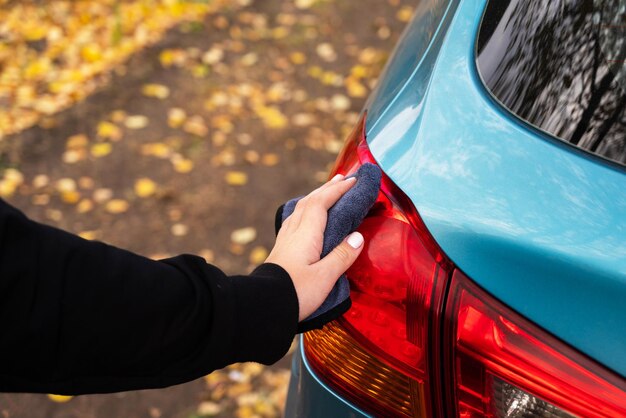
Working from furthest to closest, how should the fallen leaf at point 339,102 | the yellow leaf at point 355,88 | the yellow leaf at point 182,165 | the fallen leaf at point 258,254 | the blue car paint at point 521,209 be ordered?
the yellow leaf at point 355,88 < the fallen leaf at point 339,102 < the yellow leaf at point 182,165 < the fallen leaf at point 258,254 < the blue car paint at point 521,209

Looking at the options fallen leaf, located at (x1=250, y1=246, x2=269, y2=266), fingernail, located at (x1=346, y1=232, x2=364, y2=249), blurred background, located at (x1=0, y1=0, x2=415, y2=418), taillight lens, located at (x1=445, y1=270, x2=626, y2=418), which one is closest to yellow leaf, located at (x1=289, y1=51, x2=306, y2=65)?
blurred background, located at (x1=0, y1=0, x2=415, y2=418)

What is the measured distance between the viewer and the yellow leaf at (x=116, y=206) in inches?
148

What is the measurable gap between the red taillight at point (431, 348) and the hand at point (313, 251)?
1.8 inches

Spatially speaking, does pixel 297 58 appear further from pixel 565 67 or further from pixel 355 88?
pixel 565 67

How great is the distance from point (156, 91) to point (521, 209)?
3.76 m

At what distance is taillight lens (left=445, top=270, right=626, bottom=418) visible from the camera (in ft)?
3.47

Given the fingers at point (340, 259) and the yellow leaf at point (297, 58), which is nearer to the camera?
the fingers at point (340, 259)

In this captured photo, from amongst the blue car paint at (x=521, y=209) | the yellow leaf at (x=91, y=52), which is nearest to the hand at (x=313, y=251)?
the blue car paint at (x=521, y=209)

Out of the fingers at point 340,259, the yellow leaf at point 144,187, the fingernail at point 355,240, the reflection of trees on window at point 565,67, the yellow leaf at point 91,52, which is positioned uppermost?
the reflection of trees on window at point 565,67

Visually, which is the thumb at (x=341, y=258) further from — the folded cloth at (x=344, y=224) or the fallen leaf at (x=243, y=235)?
the fallen leaf at (x=243, y=235)

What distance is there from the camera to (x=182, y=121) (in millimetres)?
4316

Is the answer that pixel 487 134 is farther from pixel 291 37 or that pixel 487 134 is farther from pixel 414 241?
pixel 291 37

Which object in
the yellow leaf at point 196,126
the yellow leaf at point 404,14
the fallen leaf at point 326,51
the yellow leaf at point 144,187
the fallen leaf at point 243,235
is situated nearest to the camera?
the fallen leaf at point 243,235

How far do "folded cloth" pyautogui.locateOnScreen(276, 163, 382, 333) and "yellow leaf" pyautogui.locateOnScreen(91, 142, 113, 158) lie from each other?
3023 millimetres
